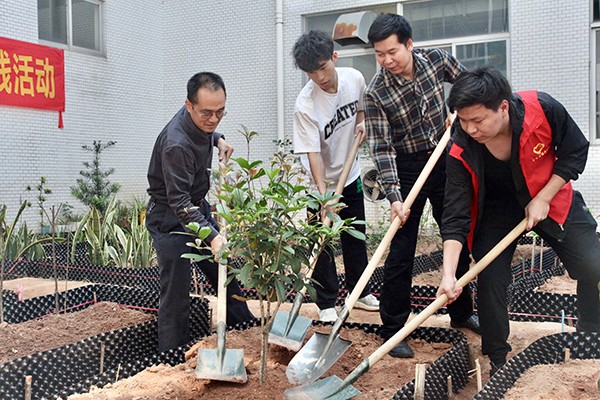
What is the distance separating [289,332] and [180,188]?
2.72ft

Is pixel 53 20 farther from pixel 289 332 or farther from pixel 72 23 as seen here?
pixel 289 332

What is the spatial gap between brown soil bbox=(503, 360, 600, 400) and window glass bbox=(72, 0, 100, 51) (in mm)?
8407

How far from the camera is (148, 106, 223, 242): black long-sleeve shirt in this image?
2824mm

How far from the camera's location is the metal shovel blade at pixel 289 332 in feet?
8.86

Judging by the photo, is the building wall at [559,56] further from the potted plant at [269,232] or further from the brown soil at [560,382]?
the potted plant at [269,232]

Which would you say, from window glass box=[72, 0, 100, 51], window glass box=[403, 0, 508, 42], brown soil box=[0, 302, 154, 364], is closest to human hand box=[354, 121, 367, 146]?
brown soil box=[0, 302, 154, 364]

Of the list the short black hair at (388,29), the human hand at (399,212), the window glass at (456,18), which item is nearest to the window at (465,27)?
the window glass at (456,18)

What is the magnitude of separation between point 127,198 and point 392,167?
7553 millimetres

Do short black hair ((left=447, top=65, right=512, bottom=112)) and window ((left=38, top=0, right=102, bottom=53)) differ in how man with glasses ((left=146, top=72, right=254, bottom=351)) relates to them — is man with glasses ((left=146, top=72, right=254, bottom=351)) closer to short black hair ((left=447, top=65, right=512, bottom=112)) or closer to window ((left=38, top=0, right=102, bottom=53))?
short black hair ((left=447, top=65, right=512, bottom=112))

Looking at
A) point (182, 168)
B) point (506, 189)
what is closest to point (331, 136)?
point (182, 168)

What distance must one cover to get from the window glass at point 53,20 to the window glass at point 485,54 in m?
5.61

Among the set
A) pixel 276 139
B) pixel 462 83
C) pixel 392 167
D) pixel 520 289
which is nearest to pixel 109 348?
pixel 392 167

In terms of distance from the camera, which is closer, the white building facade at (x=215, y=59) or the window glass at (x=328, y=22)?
the white building facade at (x=215, y=59)

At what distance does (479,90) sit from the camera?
2172mm
